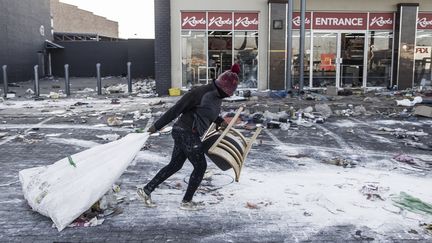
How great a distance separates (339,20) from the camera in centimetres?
1842

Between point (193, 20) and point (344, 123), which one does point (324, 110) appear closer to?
point (344, 123)

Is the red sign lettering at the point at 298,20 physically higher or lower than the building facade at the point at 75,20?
lower

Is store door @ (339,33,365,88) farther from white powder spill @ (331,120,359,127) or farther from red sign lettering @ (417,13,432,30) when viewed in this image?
white powder spill @ (331,120,359,127)

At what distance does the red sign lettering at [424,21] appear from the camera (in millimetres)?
18703

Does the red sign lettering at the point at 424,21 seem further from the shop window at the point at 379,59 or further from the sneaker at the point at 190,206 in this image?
the sneaker at the point at 190,206

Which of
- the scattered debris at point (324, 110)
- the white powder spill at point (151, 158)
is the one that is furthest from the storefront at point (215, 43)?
the white powder spill at point (151, 158)

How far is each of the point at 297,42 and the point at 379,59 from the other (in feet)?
11.7

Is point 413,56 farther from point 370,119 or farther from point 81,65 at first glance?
point 81,65

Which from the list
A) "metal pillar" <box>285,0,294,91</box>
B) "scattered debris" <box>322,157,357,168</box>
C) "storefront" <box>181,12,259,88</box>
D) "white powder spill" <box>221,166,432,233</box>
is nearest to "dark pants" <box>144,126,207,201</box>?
"white powder spill" <box>221,166,432,233</box>

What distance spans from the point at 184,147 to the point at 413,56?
16112 millimetres

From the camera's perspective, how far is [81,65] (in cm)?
3231

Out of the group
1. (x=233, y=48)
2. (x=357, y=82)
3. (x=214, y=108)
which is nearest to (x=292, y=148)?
(x=214, y=108)

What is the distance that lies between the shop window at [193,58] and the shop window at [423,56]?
28.3ft

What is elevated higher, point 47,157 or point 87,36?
point 87,36
